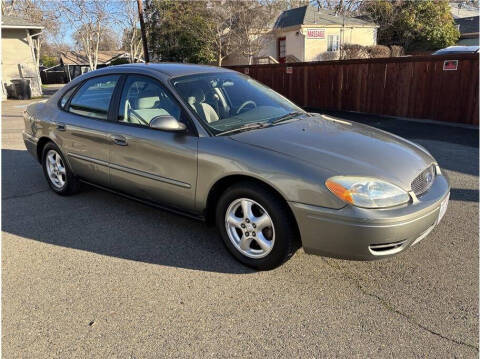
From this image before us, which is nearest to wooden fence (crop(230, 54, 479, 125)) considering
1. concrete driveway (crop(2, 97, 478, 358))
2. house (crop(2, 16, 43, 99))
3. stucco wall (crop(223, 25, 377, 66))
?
concrete driveway (crop(2, 97, 478, 358))

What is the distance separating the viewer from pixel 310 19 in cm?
2808

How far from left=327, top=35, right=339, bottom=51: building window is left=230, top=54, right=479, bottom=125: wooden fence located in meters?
17.1

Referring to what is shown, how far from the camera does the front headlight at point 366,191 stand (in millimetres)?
2641

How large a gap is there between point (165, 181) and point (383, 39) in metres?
35.3

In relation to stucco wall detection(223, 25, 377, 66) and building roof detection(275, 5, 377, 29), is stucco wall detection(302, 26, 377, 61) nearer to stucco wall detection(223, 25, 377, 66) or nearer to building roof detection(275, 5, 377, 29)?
stucco wall detection(223, 25, 377, 66)

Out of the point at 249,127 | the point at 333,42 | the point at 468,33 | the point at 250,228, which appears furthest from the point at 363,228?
the point at 468,33

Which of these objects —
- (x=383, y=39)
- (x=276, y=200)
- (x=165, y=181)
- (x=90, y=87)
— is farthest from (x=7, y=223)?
(x=383, y=39)

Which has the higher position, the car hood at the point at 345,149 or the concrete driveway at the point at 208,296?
the car hood at the point at 345,149

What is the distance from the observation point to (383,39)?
34094 mm

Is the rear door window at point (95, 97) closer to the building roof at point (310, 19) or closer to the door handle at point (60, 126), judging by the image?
the door handle at point (60, 126)

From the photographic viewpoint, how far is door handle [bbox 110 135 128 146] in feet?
12.5

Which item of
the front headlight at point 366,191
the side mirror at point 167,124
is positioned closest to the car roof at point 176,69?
the side mirror at point 167,124

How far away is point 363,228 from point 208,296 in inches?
47.2

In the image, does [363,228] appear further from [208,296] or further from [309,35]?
[309,35]
